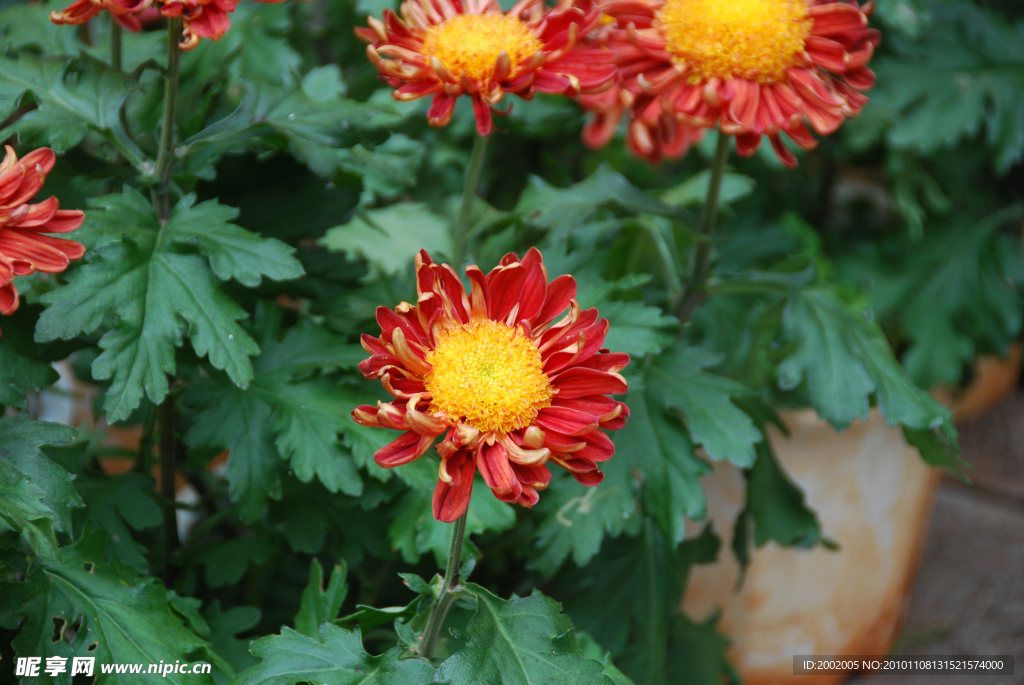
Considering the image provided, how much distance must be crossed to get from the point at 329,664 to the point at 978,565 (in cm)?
126

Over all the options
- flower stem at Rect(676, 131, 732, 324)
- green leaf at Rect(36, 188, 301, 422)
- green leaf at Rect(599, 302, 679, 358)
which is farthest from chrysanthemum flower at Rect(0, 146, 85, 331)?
flower stem at Rect(676, 131, 732, 324)

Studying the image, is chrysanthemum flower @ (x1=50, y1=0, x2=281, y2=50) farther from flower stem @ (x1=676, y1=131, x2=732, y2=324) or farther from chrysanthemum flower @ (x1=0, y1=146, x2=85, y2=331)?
flower stem @ (x1=676, y1=131, x2=732, y2=324)

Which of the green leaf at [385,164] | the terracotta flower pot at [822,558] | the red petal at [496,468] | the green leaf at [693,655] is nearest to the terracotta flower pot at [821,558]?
the terracotta flower pot at [822,558]

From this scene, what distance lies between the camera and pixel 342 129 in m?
0.62

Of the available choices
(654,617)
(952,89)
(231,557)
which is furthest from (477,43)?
(952,89)

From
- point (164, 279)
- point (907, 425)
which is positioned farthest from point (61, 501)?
point (907, 425)

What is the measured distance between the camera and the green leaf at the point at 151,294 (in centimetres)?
53

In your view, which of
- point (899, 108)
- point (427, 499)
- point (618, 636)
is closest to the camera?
point (427, 499)

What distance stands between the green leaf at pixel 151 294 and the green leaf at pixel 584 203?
0.27m

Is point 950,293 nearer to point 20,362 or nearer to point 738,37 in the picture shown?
point 738,37

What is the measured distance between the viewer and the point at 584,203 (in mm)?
783

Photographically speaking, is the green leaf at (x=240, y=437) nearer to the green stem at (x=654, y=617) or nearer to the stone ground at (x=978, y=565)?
the green stem at (x=654, y=617)

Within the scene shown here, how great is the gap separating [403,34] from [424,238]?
396 millimetres

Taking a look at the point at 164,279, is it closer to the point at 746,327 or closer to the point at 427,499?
the point at 427,499
